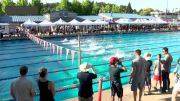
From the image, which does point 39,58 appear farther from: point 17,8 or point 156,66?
point 17,8

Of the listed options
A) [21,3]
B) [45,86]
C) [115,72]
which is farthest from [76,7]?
[45,86]

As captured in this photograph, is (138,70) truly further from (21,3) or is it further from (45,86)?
(21,3)

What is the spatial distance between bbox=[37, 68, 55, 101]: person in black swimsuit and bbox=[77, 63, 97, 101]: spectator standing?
76cm

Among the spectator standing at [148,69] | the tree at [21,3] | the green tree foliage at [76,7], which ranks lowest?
the spectator standing at [148,69]

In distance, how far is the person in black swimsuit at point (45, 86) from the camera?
4.54m

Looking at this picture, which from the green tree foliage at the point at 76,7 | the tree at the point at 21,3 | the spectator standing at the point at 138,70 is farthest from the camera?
the tree at the point at 21,3

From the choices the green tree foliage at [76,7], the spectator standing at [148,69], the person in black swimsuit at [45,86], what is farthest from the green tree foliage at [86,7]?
the person in black swimsuit at [45,86]

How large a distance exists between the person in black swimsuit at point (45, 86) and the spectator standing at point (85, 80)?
30.1 inches

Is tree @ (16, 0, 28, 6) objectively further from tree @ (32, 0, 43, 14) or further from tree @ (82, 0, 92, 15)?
tree @ (82, 0, 92, 15)

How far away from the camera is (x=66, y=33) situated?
3456 centimetres

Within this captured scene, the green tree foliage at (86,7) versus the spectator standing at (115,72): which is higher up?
the green tree foliage at (86,7)

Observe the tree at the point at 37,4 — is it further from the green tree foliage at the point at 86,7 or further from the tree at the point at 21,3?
the green tree foliage at the point at 86,7

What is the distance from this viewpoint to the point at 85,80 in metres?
5.21

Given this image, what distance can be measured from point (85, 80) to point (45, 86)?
2.91ft
